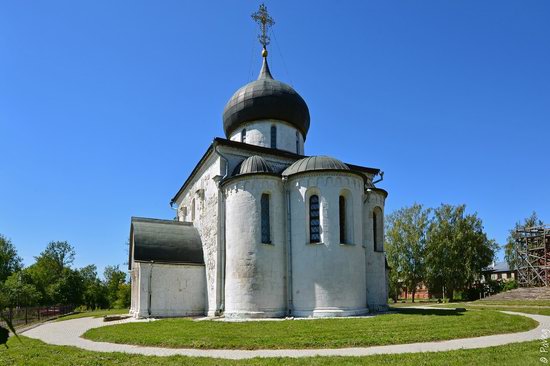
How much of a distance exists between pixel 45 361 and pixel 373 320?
10.2m

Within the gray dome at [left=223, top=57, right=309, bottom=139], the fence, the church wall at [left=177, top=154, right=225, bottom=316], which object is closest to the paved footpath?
the church wall at [left=177, top=154, right=225, bottom=316]

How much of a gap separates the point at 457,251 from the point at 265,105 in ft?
82.8

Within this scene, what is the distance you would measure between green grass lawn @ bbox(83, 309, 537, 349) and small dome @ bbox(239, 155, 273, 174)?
25.4ft

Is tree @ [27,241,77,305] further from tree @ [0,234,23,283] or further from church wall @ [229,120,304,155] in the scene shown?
church wall @ [229,120,304,155]

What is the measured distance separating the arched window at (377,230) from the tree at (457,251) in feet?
65.1

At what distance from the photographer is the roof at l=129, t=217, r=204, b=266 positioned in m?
21.5

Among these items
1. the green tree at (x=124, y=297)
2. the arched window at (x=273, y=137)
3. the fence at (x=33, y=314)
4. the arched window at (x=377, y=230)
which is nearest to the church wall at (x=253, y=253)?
the arched window at (x=273, y=137)

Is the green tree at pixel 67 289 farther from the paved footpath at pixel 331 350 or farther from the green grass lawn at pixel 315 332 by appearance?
the paved footpath at pixel 331 350

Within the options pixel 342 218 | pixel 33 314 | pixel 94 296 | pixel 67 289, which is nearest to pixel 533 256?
pixel 342 218

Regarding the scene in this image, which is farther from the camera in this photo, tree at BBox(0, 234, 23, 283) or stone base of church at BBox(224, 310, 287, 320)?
tree at BBox(0, 234, 23, 283)

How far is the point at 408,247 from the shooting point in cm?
4272

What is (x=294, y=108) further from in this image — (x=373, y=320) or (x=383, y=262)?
(x=373, y=320)

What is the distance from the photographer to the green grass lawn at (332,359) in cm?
823

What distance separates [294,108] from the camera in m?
25.5
